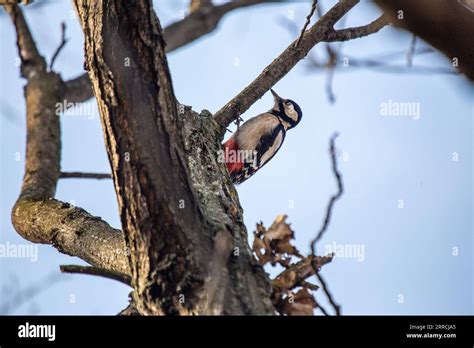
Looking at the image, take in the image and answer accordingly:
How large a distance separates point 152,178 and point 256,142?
11.9ft

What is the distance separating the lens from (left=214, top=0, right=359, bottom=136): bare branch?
3377mm

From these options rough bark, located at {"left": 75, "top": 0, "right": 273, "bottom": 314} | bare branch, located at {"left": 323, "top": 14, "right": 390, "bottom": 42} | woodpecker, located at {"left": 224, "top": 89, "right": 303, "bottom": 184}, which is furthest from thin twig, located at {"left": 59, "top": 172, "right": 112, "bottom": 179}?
rough bark, located at {"left": 75, "top": 0, "right": 273, "bottom": 314}

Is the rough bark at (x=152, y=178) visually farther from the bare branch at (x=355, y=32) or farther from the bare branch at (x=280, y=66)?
the bare branch at (x=355, y=32)

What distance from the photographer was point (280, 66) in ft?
11.5

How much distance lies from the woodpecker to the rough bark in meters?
3.04

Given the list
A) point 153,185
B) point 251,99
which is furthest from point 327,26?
point 153,185

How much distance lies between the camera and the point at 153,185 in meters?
2.06

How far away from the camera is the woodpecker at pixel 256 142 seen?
5.40 m

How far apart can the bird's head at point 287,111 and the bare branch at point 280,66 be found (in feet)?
8.94

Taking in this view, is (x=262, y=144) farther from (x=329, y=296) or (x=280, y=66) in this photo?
(x=329, y=296)

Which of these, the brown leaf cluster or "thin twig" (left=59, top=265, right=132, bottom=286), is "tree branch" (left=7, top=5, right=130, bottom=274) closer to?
"thin twig" (left=59, top=265, right=132, bottom=286)

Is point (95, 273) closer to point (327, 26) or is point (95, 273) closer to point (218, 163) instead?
point (218, 163)
